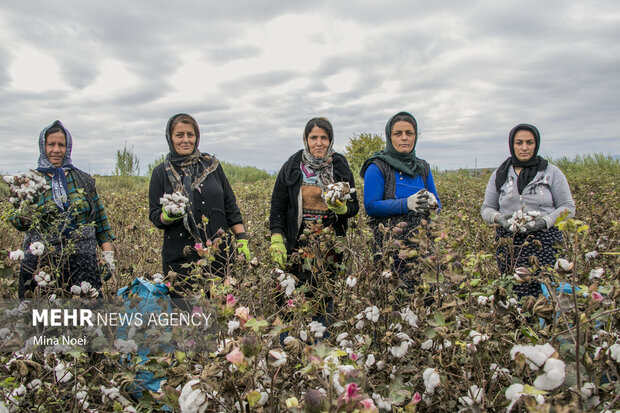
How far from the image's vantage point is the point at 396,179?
276 centimetres

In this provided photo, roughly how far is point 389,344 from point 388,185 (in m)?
1.51

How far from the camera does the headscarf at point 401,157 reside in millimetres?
2762

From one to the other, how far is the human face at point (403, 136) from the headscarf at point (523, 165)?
31.6 inches

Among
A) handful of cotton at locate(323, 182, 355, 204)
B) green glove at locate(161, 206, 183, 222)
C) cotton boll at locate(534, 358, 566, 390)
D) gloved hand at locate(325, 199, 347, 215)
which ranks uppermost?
handful of cotton at locate(323, 182, 355, 204)

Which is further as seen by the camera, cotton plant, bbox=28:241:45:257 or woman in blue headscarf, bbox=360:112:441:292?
woman in blue headscarf, bbox=360:112:441:292

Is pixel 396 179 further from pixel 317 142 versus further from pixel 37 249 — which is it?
pixel 37 249

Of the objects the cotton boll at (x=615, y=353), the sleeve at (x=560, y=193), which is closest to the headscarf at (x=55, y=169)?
the cotton boll at (x=615, y=353)

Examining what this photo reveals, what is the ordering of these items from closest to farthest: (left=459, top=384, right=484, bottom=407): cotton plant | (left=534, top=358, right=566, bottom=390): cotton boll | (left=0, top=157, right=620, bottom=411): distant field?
(left=534, top=358, right=566, bottom=390): cotton boll < (left=0, top=157, right=620, bottom=411): distant field < (left=459, top=384, right=484, bottom=407): cotton plant

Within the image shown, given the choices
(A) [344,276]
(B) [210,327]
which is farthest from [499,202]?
(B) [210,327]

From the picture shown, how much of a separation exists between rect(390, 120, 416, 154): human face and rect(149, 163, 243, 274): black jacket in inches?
44.9

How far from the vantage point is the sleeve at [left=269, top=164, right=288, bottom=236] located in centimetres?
278

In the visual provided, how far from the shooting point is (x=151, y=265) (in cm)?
372

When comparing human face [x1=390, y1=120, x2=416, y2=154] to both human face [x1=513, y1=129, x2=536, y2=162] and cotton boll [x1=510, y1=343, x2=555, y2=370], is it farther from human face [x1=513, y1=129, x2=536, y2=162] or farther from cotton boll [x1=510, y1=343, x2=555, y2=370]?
cotton boll [x1=510, y1=343, x2=555, y2=370]

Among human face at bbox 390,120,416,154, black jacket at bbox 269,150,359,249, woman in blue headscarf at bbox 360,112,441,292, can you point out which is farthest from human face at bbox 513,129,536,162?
black jacket at bbox 269,150,359,249
